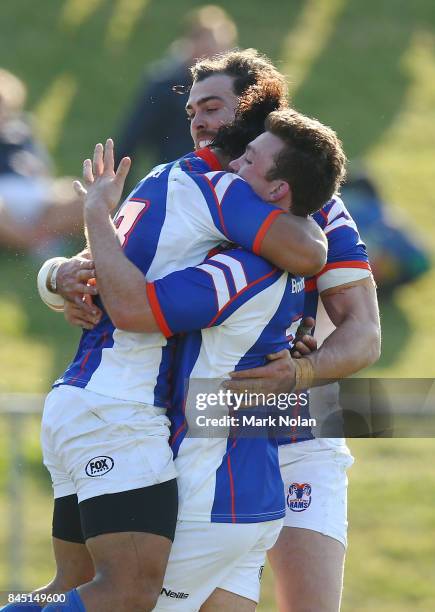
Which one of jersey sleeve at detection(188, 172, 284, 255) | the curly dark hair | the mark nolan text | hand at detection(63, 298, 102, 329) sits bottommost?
the mark nolan text

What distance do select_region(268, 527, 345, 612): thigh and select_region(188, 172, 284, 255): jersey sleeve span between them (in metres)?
1.10

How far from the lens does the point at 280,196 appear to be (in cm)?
359

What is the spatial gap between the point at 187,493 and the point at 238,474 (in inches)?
6.3

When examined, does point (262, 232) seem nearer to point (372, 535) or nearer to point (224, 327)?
point (224, 327)

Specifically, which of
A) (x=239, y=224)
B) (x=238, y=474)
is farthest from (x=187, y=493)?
(x=239, y=224)

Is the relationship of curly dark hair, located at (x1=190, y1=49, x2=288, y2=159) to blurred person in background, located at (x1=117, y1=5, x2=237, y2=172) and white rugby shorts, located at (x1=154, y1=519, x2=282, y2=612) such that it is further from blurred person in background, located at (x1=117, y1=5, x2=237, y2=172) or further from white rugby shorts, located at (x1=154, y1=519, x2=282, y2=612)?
blurred person in background, located at (x1=117, y1=5, x2=237, y2=172)

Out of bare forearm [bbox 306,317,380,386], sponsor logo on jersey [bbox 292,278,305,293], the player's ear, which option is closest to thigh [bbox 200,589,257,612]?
bare forearm [bbox 306,317,380,386]

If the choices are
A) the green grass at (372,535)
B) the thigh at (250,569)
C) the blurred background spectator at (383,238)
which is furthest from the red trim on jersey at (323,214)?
the blurred background spectator at (383,238)

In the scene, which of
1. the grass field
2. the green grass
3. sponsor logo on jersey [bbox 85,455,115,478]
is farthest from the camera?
the grass field

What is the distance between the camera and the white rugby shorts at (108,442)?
349 cm

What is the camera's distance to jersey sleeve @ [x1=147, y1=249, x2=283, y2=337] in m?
3.47

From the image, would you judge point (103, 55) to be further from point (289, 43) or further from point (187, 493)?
point (187, 493)

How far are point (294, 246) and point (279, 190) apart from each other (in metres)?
0.18

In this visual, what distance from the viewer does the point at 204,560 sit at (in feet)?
11.6
